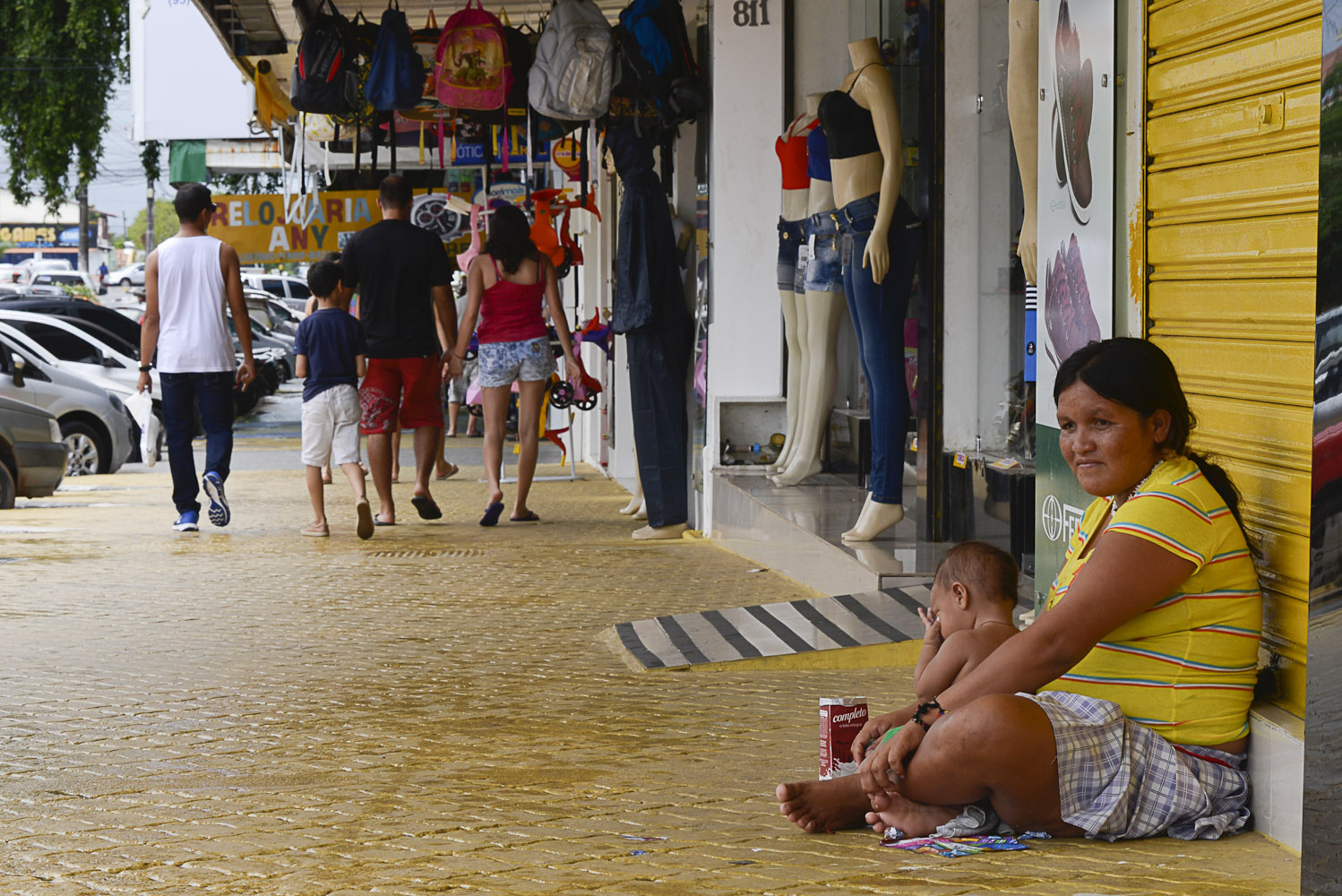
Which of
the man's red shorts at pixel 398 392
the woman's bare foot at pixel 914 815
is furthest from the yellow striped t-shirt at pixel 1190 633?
the man's red shorts at pixel 398 392

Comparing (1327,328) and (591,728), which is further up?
(1327,328)

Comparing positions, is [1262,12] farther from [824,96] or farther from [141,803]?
[824,96]

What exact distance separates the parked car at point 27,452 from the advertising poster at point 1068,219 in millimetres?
9127

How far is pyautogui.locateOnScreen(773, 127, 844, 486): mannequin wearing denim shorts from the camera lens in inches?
299

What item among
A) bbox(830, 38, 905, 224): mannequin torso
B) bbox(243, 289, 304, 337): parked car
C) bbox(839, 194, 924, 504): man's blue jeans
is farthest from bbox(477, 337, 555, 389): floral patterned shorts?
bbox(243, 289, 304, 337): parked car

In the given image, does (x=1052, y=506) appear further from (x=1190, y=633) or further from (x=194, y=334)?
(x=194, y=334)

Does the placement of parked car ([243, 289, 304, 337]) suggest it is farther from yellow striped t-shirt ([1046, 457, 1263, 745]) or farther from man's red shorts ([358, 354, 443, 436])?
yellow striped t-shirt ([1046, 457, 1263, 745])

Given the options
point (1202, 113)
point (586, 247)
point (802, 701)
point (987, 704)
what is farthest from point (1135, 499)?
point (586, 247)

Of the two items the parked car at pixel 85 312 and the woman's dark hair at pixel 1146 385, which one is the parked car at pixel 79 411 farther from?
the woman's dark hair at pixel 1146 385

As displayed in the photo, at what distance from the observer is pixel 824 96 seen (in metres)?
7.29

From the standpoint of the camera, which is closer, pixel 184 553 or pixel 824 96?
pixel 824 96

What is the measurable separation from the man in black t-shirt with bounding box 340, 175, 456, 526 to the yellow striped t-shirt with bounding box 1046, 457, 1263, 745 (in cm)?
675

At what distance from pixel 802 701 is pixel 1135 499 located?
1817mm

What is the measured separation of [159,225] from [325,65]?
129 meters
